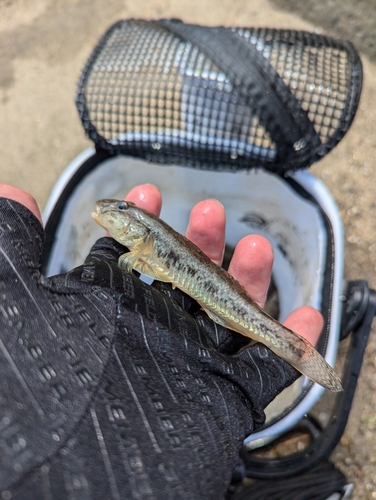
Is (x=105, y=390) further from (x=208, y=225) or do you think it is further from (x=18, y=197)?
(x=208, y=225)

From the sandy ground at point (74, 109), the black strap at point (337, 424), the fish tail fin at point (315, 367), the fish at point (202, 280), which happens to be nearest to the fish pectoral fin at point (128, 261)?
the fish at point (202, 280)

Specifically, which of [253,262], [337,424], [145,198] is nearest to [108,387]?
Result: [253,262]

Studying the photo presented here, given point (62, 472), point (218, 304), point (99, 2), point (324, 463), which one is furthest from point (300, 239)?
point (99, 2)

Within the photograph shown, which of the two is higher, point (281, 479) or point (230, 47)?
point (230, 47)

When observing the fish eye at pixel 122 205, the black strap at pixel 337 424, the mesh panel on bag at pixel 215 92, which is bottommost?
the black strap at pixel 337 424

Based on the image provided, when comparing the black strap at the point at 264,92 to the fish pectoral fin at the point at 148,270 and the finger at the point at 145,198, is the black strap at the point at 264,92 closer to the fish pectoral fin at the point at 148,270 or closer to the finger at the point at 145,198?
the finger at the point at 145,198

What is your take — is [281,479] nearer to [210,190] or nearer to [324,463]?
[324,463]
